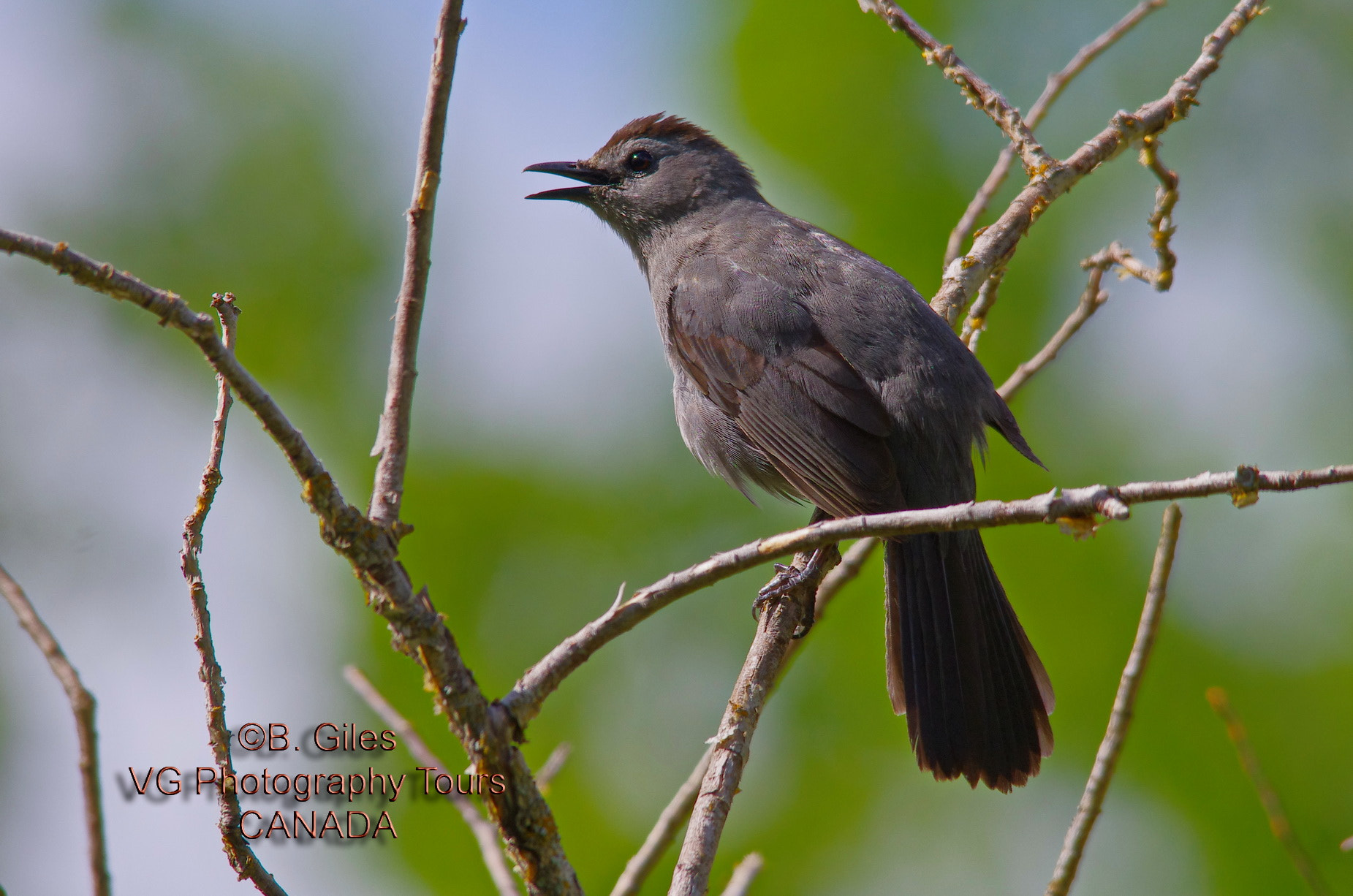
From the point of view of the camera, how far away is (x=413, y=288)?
6.27ft

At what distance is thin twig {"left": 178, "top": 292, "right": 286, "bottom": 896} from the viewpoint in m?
1.85

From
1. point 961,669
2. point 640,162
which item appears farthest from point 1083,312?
point 640,162

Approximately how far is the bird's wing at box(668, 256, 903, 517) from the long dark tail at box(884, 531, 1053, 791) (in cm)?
27

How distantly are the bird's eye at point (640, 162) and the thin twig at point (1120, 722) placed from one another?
3596 mm

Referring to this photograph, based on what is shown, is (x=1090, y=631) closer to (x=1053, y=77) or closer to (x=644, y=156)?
(x=1053, y=77)

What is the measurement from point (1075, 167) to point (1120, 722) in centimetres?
219

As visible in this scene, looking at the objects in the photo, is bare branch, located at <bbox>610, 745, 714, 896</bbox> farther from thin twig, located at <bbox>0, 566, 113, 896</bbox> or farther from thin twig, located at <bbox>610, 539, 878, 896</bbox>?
thin twig, located at <bbox>0, 566, 113, 896</bbox>

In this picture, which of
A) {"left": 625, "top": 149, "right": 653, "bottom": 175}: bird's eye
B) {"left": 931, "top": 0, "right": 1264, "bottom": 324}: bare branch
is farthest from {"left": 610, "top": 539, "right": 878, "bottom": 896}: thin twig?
{"left": 625, "top": 149, "right": 653, "bottom": 175}: bird's eye

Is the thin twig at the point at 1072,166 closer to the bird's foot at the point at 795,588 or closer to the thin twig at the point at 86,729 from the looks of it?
the bird's foot at the point at 795,588

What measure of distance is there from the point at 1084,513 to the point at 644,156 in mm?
4311

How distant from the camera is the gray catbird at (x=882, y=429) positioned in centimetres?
367

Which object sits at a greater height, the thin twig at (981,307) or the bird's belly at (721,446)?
the thin twig at (981,307)

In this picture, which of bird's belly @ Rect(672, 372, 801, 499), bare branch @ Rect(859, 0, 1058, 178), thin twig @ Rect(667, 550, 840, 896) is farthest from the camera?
bird's belly @ Rect(672, 372, 801, 499)

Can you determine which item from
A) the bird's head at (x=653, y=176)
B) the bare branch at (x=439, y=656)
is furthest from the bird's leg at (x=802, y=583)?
the bird's head at (x=653, y=176)
